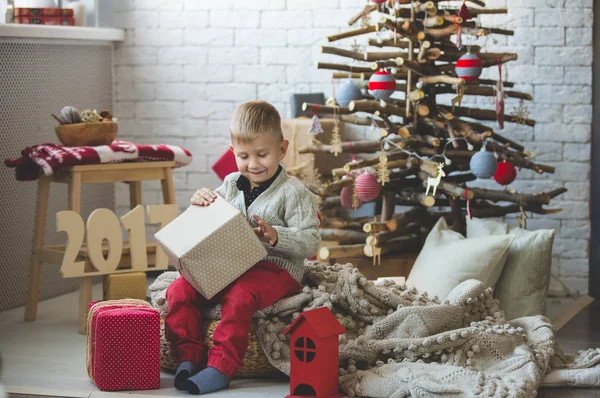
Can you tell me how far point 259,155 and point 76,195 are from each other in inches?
40.3

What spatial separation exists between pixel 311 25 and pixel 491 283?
5.47 feet

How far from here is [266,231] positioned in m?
3.03

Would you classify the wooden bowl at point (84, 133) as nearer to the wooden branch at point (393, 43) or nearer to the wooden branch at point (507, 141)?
the wooden branch at point (393, 43)

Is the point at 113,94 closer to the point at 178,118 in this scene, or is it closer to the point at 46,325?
the point at 178,118

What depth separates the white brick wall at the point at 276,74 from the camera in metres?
4.38

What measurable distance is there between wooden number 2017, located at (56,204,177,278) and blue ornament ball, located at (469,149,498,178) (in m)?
1.24

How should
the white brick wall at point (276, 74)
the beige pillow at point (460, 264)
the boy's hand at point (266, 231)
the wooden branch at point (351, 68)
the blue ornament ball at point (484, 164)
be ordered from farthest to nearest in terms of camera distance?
the white brick wall at point (276, 74) → the wooden branch at point (351, 68) → the blue ornament ball at point (484, 164) → the beige pillow at point (460, 264) → the boy's hand at point (266, 231)

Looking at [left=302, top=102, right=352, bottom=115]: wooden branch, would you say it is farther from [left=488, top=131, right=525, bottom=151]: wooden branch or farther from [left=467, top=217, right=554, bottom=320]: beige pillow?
[left=467, top=217, right=554, bottom=320]: beige pillow

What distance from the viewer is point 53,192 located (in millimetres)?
4469

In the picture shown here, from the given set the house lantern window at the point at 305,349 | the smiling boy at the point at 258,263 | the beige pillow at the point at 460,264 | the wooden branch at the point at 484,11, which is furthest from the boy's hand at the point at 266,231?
the wooden branch at the point at 484,11

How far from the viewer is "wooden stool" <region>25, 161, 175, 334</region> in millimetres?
Result: 3775

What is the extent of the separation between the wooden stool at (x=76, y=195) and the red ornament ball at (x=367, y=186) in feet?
2.66

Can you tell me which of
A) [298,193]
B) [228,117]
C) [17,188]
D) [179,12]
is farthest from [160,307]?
[179,12]

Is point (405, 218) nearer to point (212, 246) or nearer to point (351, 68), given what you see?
point (351, 68)
